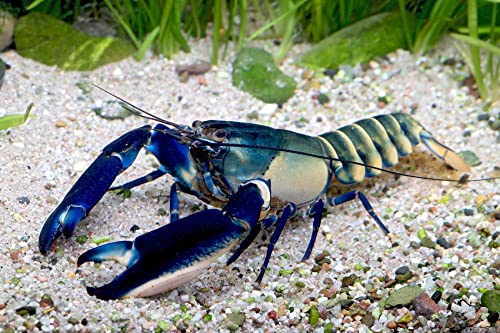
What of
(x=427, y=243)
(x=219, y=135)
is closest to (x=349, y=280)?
(x=427, y=243)

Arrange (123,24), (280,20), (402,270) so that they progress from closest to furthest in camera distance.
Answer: (402,270) → (123,24) → (280,20)

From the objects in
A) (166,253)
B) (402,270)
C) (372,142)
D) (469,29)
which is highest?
(469,29)

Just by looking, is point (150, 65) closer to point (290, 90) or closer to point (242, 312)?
point (290, 90)

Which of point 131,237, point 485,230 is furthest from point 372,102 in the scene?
point 131,237

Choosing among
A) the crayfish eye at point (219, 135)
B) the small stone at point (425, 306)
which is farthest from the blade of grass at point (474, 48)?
the small stone at point (425, 306)

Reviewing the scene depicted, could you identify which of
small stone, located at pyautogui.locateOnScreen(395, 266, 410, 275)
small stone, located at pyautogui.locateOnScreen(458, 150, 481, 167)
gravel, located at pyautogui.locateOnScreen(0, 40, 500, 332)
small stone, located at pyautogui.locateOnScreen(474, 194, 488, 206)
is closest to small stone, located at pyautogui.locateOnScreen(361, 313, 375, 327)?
gravel, located at pyautogui.locateOnScreen(0, 40, 500, 332)

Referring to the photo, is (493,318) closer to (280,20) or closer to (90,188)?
(90,188)

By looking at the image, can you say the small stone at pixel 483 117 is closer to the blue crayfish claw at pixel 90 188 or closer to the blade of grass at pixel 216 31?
the blade of grass at pixel 216 31
